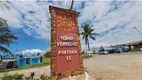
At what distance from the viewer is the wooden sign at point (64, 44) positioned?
9570 mm

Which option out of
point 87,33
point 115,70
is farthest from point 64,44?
point 87,33

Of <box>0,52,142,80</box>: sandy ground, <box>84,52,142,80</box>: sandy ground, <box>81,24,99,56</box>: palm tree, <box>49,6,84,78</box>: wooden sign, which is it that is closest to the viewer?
<box>49,6,84,78</box>: wooden sign

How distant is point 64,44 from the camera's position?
10156mm

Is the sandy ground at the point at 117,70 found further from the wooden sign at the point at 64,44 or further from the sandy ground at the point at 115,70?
the wooden sign at the point at 64,44

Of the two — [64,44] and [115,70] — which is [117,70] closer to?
[115,70]

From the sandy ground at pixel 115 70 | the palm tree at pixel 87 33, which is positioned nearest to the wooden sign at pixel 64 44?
the sandy ground at pixel 115 70

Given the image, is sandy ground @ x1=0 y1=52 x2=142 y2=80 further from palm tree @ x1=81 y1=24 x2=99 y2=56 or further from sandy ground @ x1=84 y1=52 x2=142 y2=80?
palm tree @ x1=81 y1=24 x2=99 y2=56

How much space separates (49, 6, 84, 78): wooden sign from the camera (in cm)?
957

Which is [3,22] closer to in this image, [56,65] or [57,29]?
[57,29]

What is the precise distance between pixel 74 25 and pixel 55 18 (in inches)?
64.4

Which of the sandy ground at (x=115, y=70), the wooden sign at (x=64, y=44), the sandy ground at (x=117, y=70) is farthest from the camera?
the sandy ground at (x=115, y=70)

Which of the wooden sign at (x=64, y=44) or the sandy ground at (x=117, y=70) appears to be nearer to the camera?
the wooden sign at (x=64, y=44)

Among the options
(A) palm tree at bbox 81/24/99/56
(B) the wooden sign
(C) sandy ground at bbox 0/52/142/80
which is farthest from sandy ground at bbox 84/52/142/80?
(A) palm tree at bbox 81/24/99/56

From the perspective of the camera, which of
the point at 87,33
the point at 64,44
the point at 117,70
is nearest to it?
the point at 64,44
